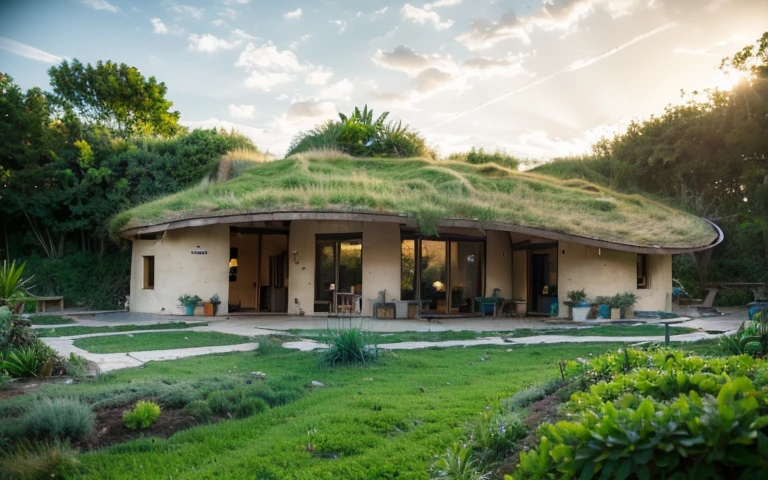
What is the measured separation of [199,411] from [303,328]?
8597 millimetres

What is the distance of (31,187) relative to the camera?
2183 centimetres

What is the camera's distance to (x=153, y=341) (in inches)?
454

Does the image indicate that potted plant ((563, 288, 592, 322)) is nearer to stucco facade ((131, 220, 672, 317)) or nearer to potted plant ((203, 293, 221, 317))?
stucco facade ((131, 220, 672, 317))

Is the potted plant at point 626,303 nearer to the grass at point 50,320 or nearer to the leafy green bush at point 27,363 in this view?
the leafy green bush at point 27,363

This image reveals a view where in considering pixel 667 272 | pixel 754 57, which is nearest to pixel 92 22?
pixel 667 272

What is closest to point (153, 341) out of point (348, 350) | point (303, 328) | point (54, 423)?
point (303, 328)

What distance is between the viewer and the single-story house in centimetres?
1694

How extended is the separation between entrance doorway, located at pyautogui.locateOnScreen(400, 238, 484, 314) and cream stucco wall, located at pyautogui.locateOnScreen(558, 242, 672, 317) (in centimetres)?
275

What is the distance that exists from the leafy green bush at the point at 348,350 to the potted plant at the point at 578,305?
958 cm

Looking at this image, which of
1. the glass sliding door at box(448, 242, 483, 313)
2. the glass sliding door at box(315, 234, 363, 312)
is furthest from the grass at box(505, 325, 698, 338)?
the glass sliding door at box(315, 234, 363, 312)

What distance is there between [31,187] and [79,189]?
1594 millimetres

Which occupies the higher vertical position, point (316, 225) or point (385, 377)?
point (316, 225)

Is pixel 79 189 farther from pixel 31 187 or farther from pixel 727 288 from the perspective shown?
pixel 727 288

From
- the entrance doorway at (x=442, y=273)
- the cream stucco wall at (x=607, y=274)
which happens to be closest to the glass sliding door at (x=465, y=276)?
the entrance doorway at (x=442, y=273)
